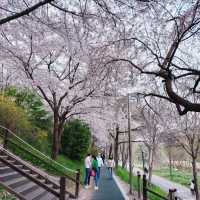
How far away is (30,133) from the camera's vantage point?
22906 mm

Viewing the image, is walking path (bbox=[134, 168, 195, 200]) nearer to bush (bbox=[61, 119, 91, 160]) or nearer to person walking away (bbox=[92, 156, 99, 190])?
bush (bbox=[61, 119, 91, 160])

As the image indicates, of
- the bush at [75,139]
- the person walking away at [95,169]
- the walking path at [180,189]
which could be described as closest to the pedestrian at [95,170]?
the person walking away at [95,169]

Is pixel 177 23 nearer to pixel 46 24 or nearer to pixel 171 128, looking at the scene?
pixel 46 24

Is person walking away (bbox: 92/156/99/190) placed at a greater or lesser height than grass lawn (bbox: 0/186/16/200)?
greater

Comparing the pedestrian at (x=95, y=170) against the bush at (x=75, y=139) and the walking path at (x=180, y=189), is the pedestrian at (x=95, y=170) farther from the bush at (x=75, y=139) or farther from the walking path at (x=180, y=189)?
the walking path at (x=180, y=189)

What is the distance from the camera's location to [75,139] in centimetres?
3117

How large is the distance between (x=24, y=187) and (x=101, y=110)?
16.4 meters

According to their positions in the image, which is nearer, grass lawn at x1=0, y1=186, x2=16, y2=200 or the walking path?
grass lawn at x1=0, y1=186, x2=16, y2=200

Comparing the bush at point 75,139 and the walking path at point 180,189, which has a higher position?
the bush at point 75,139

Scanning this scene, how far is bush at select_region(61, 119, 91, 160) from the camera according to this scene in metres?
30.9

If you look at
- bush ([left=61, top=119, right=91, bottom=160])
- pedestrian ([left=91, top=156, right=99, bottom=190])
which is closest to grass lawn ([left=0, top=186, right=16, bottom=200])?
pedestrian ([left=91, top=156, right=99, bottom=190])

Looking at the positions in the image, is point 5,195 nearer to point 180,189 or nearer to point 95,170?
point 95,170

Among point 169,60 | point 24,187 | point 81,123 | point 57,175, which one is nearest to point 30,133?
point 57,175

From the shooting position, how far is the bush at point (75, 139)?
30.9 metres
